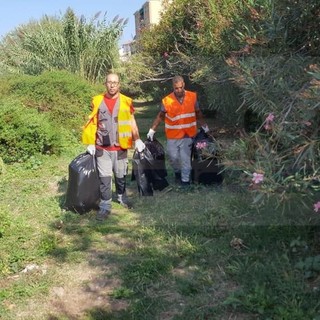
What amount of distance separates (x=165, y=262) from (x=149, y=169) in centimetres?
242

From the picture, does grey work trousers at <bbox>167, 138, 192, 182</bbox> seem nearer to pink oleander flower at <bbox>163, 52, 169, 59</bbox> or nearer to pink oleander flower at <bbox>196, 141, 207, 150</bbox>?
pink oleander flower at <bbox>196, 141, 207, 150</bbox>

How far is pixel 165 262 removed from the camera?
427 cm

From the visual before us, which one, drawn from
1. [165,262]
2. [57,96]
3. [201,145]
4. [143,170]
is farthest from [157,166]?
[57,96]

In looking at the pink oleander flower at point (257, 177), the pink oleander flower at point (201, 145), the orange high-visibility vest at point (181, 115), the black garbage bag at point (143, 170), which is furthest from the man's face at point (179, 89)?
the pink oleander flower at point (257, 177)

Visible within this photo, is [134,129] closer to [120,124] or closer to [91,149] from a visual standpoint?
[120,124]

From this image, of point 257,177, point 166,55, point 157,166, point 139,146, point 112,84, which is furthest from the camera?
point 166,55

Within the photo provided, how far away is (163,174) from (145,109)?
48.9 feet

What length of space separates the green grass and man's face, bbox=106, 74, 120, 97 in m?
1.43

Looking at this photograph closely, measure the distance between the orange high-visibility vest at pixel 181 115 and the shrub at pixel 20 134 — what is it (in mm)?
3222

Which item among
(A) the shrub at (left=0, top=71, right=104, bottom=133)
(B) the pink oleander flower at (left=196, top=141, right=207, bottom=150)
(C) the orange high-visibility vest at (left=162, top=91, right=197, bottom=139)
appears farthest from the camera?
(A) the shrub at (left=0, top=71, right=104, bottom=133)

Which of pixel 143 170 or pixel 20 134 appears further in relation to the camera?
pixel 20 134

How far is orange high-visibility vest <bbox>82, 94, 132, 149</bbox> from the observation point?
18.7 ft

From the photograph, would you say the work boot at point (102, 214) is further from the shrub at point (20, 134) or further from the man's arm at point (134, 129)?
the shrub at point (20, 134)

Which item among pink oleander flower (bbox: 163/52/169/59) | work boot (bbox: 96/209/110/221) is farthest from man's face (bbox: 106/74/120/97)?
pink oleander flower (bbox: 163/52/169/59)
